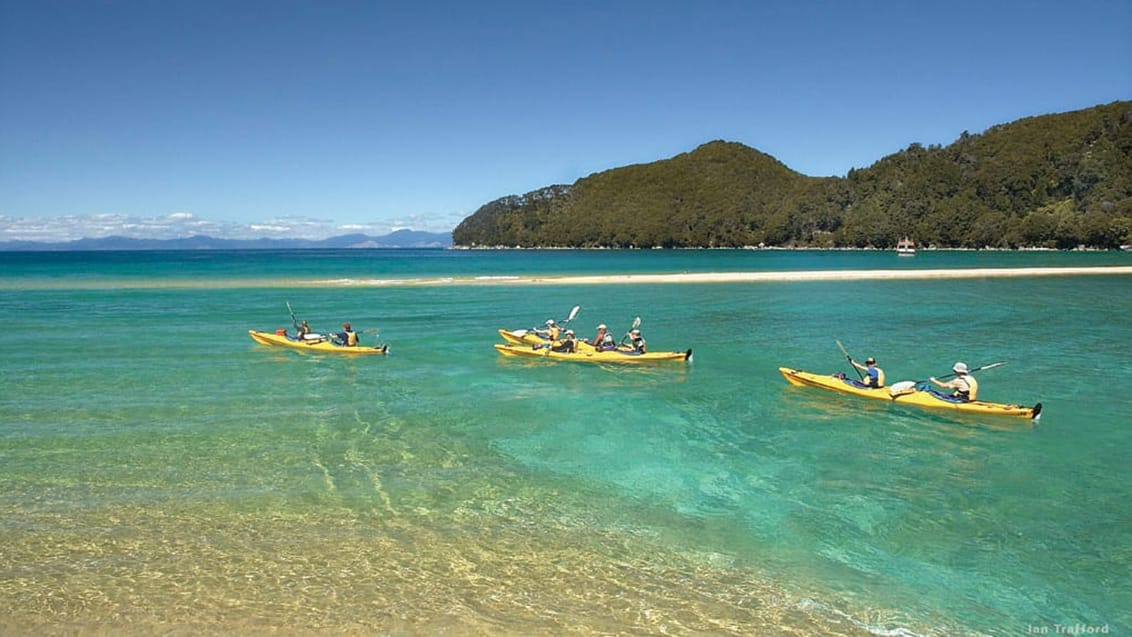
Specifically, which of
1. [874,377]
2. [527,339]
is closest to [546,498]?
[874,377]

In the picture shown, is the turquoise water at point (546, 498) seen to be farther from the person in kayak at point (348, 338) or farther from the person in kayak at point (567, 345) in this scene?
the person in kayak at point (348, 338)

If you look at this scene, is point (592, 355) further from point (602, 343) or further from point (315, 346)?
point (315, 346)

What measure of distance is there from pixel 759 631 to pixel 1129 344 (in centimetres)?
3226

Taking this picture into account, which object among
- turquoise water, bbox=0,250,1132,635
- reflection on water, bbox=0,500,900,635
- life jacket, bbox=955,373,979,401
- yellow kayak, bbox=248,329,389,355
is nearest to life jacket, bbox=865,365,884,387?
turquoise water, bbox=0,250,1132,635

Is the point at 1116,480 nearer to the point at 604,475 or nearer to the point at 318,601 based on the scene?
Result: the point at 604,475

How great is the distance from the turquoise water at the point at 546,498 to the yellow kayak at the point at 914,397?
32 cm

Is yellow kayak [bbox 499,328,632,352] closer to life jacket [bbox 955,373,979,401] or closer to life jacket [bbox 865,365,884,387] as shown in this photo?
life jacket [bbox 865,365,884,387]

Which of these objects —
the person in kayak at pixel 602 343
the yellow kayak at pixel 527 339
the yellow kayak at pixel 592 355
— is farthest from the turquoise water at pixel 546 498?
the yellow kayak at pixel 527 339

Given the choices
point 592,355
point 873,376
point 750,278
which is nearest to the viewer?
point 873,376

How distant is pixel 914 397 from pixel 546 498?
40.1 ft

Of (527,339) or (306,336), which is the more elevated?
(306,336)

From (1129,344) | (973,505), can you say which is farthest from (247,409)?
(1129,344)

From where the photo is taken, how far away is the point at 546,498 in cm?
1359

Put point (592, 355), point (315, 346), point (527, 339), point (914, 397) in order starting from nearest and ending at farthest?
point (914, 397)
point (592, 355)
point (315, 346)
point (527, 339)
